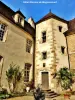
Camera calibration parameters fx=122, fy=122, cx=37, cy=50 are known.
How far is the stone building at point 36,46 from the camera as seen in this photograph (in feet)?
41.0

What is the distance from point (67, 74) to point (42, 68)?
353 centimetres

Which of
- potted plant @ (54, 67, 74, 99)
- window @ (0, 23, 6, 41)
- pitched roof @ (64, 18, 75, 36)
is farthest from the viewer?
pitched roof @ (64, 18, 75, 36)

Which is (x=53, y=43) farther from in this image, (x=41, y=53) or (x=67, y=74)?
(x=67, y=74)

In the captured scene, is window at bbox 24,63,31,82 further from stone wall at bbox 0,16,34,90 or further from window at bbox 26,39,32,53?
window at bbox 26,39,32,53

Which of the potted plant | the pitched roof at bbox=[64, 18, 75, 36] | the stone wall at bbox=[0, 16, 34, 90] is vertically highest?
the pitched roof at bbox=[64, 18, 75, 36]

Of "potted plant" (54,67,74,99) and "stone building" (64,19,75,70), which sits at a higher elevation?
"stone building" (64,19,75,70)

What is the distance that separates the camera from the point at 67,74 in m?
12.3

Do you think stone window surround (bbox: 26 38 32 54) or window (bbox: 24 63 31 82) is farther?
stone window surround (bbox: 26 38 32 54)

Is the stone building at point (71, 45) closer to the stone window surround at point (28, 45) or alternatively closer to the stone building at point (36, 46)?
the stone building at point (36, 46)

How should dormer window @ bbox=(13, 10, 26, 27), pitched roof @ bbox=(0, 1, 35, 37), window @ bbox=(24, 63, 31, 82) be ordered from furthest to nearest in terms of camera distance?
1. dormer window @ bbox=(13, 10, 26, 27)
2. window @ bbox=(24, 63, 31, 82)
3. pitched roof @ bbox=(0, 1, 35, 37)

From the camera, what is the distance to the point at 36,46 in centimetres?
1659

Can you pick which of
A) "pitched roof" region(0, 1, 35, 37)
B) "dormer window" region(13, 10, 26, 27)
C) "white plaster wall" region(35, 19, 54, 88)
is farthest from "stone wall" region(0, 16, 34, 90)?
"dormer window" region(13, 10, 26, 27)

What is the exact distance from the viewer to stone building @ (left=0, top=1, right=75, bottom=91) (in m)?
12.5

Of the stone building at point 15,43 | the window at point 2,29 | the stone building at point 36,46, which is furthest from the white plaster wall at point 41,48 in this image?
the window at point 2,29
